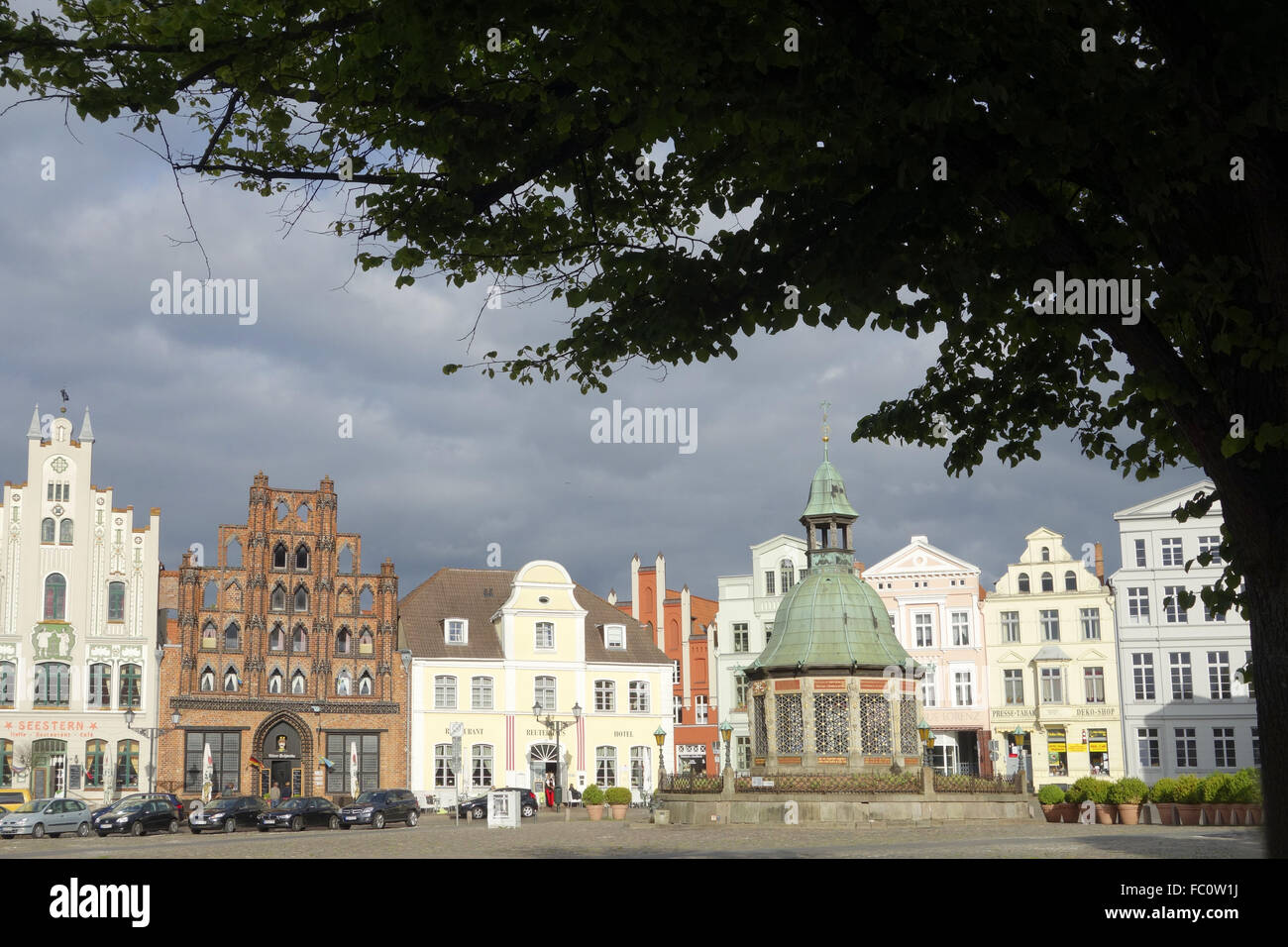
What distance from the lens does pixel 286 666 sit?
5838cm

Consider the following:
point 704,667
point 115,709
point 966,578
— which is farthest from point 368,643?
point 966,578

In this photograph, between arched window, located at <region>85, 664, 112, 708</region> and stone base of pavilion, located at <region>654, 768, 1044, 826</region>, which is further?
arched window, located at <region>85, 664, 112, 708</region>

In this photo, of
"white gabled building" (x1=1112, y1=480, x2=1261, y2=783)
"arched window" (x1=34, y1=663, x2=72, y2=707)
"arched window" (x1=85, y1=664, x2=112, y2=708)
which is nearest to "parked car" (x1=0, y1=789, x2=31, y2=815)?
"arched window" (x1=34, y1=663, x2=72, y2=707)

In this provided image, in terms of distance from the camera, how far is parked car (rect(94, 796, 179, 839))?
4059 centimetres

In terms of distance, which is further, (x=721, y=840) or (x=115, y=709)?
(x=115, y=709)

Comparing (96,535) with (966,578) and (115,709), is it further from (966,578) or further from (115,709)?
(966,578)

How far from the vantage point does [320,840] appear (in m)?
33.4

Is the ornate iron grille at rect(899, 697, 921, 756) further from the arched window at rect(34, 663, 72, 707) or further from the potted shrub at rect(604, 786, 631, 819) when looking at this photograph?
the arched window at rect(34, 663, 72, 707)

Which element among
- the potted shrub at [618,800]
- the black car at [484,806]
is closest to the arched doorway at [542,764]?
the black car at [484,806]

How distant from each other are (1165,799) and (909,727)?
6661 millimetres

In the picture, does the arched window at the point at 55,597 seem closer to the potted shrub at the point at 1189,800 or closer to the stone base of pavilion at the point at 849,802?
the stone base of pavilion at the point at 849,802

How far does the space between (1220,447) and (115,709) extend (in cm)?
5345

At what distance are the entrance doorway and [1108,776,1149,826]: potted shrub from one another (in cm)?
3084

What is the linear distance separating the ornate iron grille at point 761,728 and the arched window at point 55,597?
32058mm
